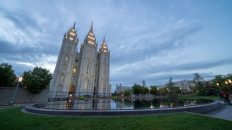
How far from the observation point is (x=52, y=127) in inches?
182

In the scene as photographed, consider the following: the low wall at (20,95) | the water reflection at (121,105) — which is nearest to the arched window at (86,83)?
the low wall at (20,95)

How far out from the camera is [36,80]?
2395 cm

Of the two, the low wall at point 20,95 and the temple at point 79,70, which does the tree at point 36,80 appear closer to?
the low wall at point 20,95

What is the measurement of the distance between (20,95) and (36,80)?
357 centimetres

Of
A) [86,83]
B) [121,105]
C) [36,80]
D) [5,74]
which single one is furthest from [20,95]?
[86,83]

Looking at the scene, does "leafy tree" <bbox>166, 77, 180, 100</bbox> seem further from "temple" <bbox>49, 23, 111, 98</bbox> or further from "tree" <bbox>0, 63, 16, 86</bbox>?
"tree" <bbox>0, 63, 16, 86</bbox>

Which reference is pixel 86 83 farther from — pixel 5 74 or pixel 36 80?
pixel 5 74

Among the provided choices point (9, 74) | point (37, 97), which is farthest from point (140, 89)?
point (9, 74)

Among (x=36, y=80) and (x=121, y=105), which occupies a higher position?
(x=36, y=80)

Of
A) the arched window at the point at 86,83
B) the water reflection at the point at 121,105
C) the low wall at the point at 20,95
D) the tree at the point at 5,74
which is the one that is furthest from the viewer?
the arched window at the point at 86,83

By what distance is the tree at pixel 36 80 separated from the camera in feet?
77.4

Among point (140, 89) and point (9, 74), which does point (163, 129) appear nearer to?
point (9, 74)

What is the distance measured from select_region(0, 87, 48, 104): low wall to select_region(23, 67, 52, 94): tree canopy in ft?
3.05

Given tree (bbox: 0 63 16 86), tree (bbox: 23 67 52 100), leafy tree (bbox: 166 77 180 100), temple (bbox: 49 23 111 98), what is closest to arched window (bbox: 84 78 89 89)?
temple (bbox: 49 23 111 98)
